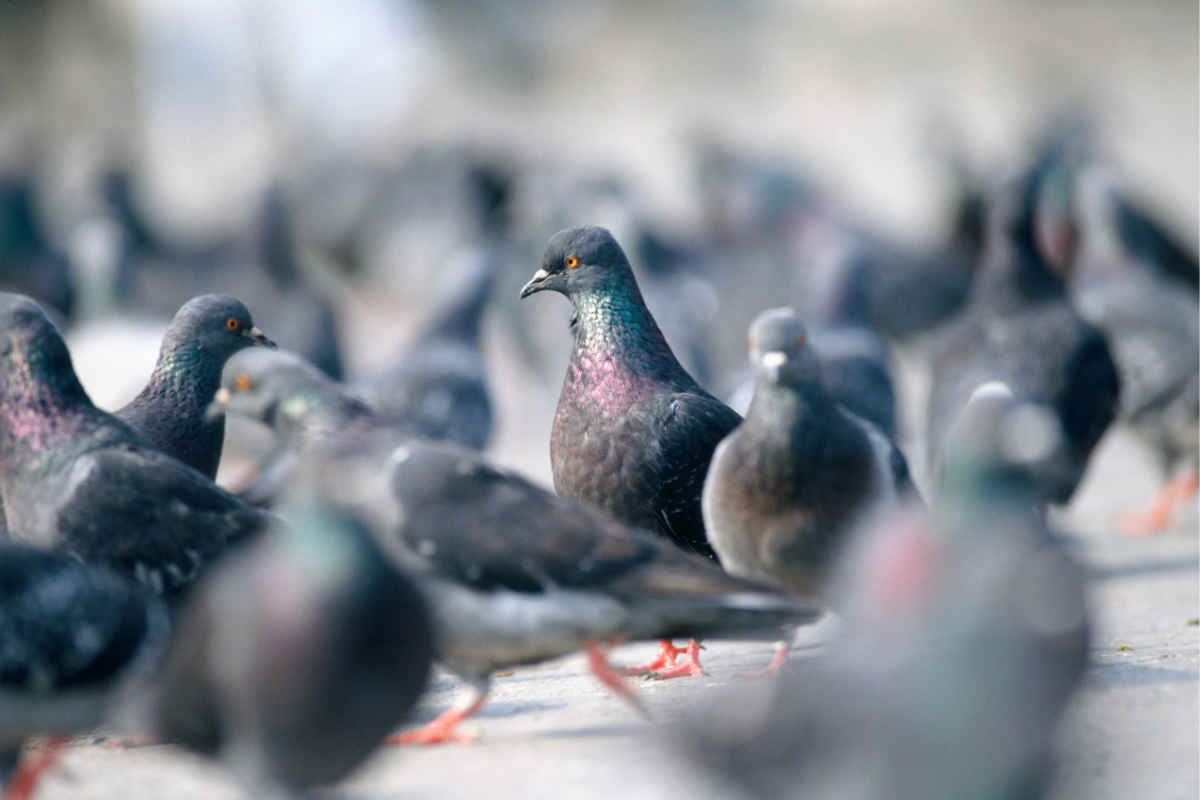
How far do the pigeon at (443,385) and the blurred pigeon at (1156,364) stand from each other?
369cm

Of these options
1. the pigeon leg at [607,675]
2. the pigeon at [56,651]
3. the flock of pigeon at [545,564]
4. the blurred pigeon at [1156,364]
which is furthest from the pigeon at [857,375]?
the pigeon at [56,651]

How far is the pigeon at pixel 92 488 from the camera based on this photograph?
3613mm

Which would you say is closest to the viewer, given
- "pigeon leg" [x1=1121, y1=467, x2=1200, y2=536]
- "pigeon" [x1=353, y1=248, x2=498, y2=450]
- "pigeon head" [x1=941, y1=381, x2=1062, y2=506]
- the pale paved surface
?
"pigeon head" [x1=941, y1=381, x2=1062, y2=506]

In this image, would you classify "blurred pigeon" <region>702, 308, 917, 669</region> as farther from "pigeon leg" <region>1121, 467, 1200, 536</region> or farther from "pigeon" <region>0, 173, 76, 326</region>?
"pigeon" <region>0, 173, 76, 326</region>

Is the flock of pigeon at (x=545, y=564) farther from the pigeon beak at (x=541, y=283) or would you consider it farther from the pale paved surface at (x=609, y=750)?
the pale paved surface at (x=609, y=750)

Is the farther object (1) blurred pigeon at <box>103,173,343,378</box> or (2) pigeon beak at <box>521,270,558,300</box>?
(1) blurred pigeon at <box>103,173,343,378</box>

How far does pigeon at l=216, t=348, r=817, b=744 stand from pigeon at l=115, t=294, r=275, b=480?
1177mm

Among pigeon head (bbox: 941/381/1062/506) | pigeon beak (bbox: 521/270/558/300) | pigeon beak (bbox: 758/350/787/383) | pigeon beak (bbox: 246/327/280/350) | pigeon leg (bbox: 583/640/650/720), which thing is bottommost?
pigeon leg (bbox: 583/640/650/720)

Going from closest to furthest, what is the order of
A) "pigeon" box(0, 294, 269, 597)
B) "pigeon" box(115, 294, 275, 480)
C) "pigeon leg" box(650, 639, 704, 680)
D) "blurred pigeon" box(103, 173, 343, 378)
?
"pigeon" box(0, 294, 269, 597), "pigeon leg" box(650, 639, 704, 680), "pigeon" box(115, 294, 275, 480), "blurred pigeon" box(103, 173, 343, 378)

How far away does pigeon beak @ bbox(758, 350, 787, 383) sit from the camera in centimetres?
356

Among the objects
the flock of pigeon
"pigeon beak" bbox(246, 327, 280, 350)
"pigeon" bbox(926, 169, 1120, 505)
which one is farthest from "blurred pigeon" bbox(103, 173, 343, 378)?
the flock of pigeon

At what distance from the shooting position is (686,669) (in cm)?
438

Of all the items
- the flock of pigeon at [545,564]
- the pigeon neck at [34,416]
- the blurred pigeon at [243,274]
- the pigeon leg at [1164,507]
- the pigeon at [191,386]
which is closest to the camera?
the flock of pigeon at [545,564]

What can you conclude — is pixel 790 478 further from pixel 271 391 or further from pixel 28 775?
pixel 28 775
